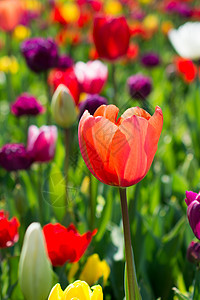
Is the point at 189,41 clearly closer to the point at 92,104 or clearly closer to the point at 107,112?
the point at 92,104

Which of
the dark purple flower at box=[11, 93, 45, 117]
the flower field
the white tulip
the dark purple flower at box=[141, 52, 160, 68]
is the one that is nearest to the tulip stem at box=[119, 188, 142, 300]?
the flower field

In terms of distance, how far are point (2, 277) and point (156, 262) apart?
340mm

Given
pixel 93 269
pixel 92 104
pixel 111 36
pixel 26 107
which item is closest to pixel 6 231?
pixel 93 269

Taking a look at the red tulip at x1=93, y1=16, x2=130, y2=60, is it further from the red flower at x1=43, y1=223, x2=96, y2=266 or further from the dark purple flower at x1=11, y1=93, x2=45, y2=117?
the red flower at x1=43, y1=223, x2=96, y2=266

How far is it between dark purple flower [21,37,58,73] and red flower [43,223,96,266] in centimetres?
88

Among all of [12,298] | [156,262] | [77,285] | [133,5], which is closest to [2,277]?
[12,298]

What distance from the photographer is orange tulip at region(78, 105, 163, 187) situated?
61cm

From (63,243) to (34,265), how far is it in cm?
25

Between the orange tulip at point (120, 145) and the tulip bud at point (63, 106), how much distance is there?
1.47ft

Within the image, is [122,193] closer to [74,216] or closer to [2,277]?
[2,277]

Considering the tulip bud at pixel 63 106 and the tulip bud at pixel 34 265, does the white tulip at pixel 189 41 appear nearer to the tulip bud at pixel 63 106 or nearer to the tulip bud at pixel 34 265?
the tulip bud at pixel 63 106

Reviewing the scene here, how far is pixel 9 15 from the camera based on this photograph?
289 cm

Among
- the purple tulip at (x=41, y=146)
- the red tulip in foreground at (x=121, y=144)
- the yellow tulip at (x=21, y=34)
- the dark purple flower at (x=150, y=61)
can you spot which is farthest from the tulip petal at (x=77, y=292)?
the yellow tulip at (x=21, y=34)

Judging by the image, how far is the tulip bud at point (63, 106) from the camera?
1.08 m
